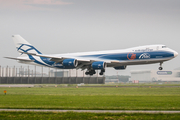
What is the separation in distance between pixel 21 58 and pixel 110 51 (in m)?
22.0

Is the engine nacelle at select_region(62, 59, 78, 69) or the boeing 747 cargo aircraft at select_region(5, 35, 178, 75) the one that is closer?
the boeing 747 cargo aircraft at select_region(5, 35, 178, 75)

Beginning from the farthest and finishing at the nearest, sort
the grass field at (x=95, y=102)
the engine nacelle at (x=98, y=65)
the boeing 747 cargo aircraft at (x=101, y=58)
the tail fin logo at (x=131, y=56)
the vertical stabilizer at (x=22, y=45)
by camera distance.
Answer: the vertical stabilizer at (x=22, y=45) < the engine nacelle at (x=98, y=65) < the tail fin logo at (x=131, y=56) < the boeing 747 cargo aircraft at (x=101, y=58) < the grass field at (x=95, y=102)

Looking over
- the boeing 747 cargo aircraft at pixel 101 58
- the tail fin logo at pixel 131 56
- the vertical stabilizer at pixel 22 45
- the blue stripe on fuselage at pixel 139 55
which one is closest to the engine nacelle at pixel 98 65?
the boeing 747 cargo aircraft at pixel 101 58

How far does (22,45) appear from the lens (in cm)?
6256

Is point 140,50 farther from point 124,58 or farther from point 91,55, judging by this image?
point 91,55

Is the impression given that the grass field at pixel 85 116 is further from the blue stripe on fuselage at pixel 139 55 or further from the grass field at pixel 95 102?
the blue stripe on fuselage at pixel 139 55

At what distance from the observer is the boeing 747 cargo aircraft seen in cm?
4800

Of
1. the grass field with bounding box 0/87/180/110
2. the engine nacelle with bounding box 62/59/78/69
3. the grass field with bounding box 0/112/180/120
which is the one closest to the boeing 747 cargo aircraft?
the engine nacelle with bounding box 62/59/78/69

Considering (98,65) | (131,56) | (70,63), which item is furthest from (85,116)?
(70,63)

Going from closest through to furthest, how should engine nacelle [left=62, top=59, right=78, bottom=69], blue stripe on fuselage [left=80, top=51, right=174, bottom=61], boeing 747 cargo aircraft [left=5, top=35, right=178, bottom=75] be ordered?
blue stripe on fuselage [left=80, top=51, right=174, bottom=61]
boeing 747 cargo aircraft [left=5, top=35, right=178, bottom=75]
engine nacelle [left=62, top=59, right=78, bottom=69]

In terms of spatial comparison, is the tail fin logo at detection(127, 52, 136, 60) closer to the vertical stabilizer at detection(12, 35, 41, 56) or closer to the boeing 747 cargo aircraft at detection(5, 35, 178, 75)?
the boeing 747 cargo aircraft at detection(5, 35, 178, 75)

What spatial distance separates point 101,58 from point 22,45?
21.5 m

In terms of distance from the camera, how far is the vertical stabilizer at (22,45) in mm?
62031

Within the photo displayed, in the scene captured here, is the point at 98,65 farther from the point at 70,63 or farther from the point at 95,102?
the point at 95,102
